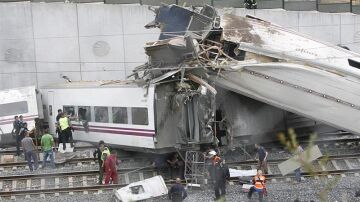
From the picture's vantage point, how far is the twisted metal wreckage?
57.3 feet

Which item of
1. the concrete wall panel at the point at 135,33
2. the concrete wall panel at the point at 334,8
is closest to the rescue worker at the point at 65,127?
the concrete wall panel at the point at 135,33

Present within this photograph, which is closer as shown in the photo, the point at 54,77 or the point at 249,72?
the point at 249,72

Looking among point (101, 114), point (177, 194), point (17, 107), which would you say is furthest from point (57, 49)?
point (177, 194)

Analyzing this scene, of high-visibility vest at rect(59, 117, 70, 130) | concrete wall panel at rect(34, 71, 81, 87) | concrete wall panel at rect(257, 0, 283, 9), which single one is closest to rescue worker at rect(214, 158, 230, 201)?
high-visibility vest at rect(59, 117, 70, 130)

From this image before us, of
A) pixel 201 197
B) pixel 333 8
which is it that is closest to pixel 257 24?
pixel 201 197

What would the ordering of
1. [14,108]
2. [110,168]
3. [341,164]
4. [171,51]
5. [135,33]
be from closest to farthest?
[110,168] → [171,51] → [341,164] → [14,108] → [135,33]

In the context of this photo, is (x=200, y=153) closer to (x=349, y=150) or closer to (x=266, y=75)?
(x=266, y=75)

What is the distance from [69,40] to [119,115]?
847cm

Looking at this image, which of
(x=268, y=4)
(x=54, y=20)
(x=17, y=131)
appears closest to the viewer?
(x=17, y=131)

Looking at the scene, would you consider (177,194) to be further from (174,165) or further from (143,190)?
(174,165)

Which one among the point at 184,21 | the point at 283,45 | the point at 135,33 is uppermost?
the point at 184,21

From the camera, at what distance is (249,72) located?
58.2ft

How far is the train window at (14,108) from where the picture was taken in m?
22.4

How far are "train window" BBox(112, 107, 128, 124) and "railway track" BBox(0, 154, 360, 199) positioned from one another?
1.43 metres
